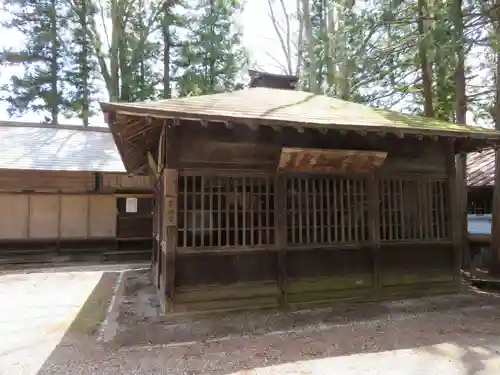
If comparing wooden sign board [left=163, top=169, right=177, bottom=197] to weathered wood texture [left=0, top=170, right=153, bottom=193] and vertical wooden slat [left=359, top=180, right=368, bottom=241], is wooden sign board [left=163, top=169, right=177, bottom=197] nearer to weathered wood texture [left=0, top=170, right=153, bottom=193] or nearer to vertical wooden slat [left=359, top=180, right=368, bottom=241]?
vertical wooden slat [left=359, top=180, right=368, bottom=241]

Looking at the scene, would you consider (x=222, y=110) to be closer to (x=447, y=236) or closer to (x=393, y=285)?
(x=393, y=285)

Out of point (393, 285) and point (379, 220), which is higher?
point (379, 220)

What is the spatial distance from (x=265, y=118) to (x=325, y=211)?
210 cm

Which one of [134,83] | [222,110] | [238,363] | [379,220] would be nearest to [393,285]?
[379,220]

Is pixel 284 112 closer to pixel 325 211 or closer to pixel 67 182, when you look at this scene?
pixel 325 211

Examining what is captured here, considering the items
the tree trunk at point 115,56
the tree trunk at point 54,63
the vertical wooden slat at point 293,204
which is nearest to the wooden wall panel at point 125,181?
the vertical wooden slat at point 293,204

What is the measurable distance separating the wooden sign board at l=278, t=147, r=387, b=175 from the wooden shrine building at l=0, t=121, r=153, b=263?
753 centimetres

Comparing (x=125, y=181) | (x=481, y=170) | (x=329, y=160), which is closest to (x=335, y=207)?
(x=329, y=160)

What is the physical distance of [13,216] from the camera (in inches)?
457

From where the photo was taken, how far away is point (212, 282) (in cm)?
574

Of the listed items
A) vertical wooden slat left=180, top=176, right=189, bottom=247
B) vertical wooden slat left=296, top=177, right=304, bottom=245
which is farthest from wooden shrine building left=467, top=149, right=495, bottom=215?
vertical wooden slat left=180, top=176, right=189, bottom=247

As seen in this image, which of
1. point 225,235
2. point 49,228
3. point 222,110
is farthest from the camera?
point 49,228

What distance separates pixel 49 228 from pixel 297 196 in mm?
9159

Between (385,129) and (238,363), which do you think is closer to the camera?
(238,363)
